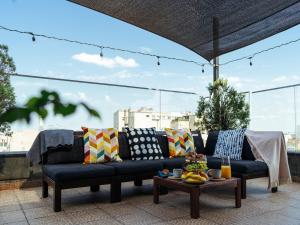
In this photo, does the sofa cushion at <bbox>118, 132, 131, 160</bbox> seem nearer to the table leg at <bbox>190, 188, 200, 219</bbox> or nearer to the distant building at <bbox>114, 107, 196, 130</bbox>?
the distant building at <bbox>114, 107, 196, 130</bbox>

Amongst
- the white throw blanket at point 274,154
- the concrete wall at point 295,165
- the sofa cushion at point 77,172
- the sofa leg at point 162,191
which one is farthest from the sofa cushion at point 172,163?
the concrete wall at point 295,165

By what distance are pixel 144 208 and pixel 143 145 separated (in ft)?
3.79

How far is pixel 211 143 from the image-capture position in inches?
187

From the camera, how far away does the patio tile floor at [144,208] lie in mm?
2646

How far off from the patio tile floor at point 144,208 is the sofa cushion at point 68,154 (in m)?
0.44

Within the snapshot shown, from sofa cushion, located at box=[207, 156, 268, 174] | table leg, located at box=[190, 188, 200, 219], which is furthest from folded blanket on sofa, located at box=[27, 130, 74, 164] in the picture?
sofa cushion, located at box=[207, 156, 268, 174]

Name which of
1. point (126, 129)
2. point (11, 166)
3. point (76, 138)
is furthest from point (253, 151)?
point (11, 166)

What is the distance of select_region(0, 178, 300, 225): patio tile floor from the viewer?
8.68 feet

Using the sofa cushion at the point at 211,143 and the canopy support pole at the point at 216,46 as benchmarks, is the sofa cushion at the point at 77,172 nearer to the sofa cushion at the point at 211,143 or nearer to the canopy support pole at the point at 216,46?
the sofa cushion at the point at 211,143

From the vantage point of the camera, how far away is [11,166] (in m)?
3.88

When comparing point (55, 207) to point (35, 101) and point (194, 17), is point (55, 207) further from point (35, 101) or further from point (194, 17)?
point (194, 17)

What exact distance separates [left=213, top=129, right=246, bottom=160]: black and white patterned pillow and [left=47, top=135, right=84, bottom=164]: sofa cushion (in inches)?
81.0

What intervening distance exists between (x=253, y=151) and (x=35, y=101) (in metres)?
4.04

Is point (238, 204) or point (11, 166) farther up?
point (11, 166)
